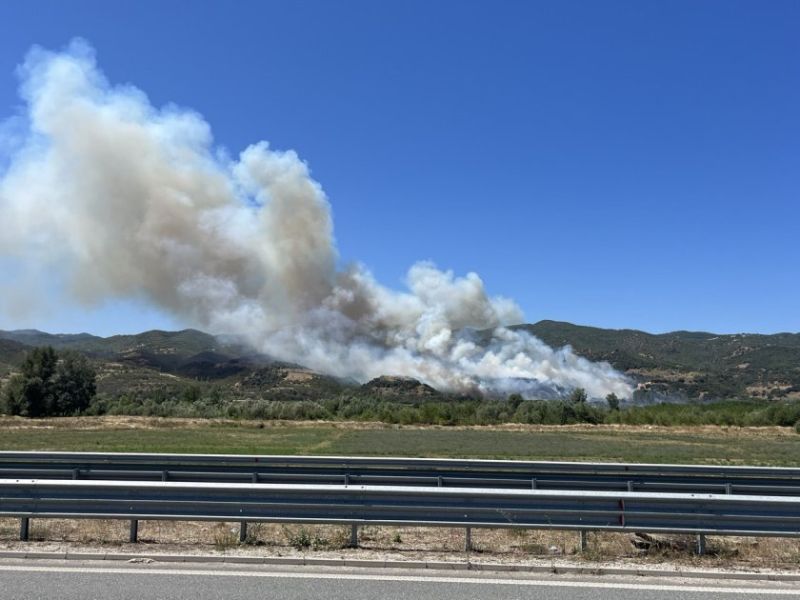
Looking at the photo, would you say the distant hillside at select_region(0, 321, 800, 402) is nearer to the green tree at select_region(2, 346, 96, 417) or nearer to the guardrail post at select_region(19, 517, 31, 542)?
the green tree at select_region(2, 346, 96, 417)

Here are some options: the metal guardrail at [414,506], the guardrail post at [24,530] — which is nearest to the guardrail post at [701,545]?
the metal guardrail at [414,506]

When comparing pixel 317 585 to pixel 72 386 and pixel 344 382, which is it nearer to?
pixel 72 386

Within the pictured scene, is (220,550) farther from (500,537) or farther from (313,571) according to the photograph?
(500,537)

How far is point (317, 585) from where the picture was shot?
21.0 feet

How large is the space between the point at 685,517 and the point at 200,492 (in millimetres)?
5464

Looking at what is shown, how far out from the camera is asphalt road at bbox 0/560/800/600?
6078mm

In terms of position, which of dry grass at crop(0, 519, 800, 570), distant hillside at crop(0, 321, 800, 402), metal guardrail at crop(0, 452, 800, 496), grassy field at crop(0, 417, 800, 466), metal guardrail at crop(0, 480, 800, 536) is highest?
distant hillside at crop(0, 321, 800, 402)

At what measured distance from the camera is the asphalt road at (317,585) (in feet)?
19.9

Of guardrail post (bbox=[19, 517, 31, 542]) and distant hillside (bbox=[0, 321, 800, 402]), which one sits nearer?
guardrail post (bbox=[19, 517, 31, 542])

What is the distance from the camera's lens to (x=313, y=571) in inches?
272

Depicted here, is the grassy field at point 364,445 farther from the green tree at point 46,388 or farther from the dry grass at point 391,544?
the dry grass at point 391,544

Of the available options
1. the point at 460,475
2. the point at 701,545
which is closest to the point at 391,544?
the point at 701,545

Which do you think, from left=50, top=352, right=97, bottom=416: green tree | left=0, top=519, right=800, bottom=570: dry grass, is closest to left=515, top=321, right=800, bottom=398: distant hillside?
left=50, top=352, right=97, bottom=416: green tree

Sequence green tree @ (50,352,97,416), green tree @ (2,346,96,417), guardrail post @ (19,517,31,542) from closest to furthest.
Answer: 1. guardrail post @ (19,517,31,542)
2. green tree @ (2,346,96,417)
3. green tree @ (50,352,97,416)
